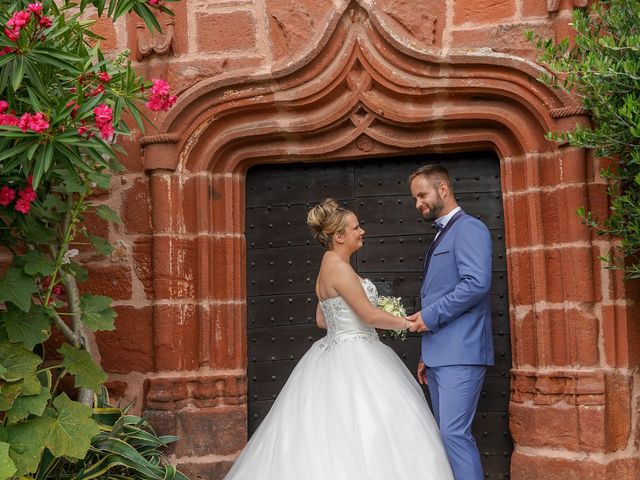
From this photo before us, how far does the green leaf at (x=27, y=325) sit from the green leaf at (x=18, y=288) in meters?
0.13

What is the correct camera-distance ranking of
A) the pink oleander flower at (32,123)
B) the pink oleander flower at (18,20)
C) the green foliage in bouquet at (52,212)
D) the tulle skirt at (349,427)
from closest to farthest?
1. the pink oleander flower at (18,20)
2. the pink oleander flower at (32,123)
3. the green foliage in bouquet at (52,212)
4. the tulle skirt at (349,427)

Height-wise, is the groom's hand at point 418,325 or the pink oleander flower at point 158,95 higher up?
the pink oleander flower at point 158,95

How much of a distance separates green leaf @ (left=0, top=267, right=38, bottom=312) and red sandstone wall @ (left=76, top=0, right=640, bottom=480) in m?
1.03

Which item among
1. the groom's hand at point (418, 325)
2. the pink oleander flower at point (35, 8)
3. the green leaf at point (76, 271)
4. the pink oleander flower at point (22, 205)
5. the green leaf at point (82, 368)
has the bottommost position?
the green leaf at point (82, 368)

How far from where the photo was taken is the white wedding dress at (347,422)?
14.6 feet

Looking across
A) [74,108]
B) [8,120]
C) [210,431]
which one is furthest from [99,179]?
[210,431]

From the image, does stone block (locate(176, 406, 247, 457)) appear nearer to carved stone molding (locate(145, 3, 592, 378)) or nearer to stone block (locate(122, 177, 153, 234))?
carved stone molding (locate(145, 3, 592, 378))

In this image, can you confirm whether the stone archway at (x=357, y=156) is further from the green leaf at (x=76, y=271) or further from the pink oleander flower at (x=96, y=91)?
the pink oleander flower at (x=96, y=91)

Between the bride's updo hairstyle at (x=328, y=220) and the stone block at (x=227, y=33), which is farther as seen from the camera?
the stone block at (x=227, y=33)

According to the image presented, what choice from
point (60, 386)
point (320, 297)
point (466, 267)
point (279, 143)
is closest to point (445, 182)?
point (466, 267)

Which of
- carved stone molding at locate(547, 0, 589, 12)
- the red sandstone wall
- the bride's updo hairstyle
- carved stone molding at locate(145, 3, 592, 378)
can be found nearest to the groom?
the bride's updo hairstyle

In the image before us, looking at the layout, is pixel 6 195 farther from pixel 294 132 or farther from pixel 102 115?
pixel 294 132

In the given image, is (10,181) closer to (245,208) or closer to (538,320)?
(245,208)

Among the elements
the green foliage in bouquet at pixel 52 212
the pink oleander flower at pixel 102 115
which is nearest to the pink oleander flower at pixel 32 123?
the green foliage in bouquet at pixel 52 212
